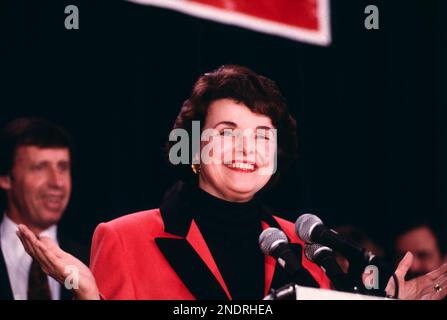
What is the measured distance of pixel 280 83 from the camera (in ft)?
13.0

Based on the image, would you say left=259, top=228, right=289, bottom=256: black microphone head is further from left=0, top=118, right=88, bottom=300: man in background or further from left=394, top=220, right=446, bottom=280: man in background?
left=394, top=220, right=446, bottom=280: man in background

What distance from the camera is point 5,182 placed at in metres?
3.30

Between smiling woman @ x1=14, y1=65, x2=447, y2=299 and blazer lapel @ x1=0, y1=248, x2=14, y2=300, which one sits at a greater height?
smiling woman @ x1=14, y1=65, x2=447, y2=299

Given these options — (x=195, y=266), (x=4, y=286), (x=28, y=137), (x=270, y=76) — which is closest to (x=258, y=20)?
(x=270, y=76)

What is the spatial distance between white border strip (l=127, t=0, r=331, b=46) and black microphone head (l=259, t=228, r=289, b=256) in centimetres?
172

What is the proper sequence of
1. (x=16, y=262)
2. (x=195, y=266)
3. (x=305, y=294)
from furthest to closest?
(x=16, y=262), (x=195, y=266), (x=305, y=294)

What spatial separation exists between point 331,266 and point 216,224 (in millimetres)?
533

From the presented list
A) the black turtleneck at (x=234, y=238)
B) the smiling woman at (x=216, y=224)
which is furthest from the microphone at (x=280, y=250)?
the black turtleneck at (x=234, y=238)

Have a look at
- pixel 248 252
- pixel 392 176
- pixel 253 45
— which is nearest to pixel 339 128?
pixel 392 176

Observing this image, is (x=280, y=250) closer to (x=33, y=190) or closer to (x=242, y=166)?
(x=242, y=166)

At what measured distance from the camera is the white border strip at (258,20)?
3.61 m

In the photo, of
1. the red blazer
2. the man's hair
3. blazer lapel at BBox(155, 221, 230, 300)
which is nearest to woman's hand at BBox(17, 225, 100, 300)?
the red blazer

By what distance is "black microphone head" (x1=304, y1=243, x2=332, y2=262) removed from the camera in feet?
6.78

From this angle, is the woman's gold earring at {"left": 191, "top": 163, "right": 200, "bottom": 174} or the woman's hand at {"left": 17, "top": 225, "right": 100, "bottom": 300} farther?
the woman's gold earring at {"left": 191, "top": 163, "right": 200, "bottom": 174}
